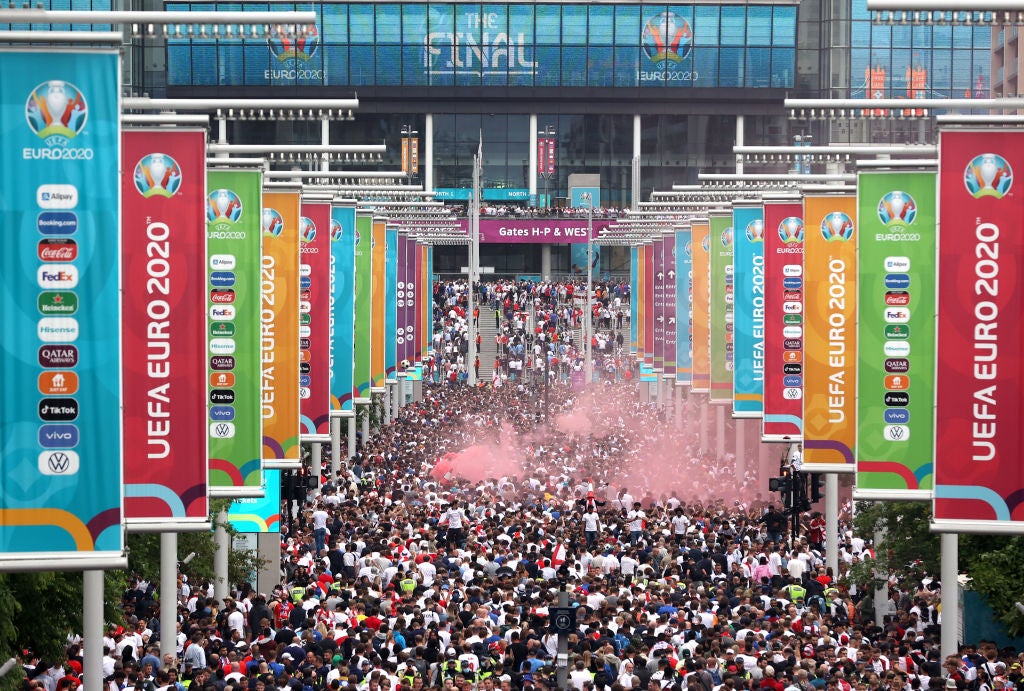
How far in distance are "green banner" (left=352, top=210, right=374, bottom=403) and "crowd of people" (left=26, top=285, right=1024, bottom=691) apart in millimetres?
2496

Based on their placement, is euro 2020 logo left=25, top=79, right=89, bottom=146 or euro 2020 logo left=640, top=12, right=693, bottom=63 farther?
euro 2020 logo left=640, top=12, right=693, bottom=63

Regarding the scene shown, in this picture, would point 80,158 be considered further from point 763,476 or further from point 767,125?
point 767,125

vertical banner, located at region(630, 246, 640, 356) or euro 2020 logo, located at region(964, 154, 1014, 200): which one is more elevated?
euro 2020 logo, located at region(964, 154, 1014, 200)

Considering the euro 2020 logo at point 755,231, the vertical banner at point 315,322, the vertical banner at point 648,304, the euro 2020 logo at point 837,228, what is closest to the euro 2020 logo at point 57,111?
the euro 2020 logo at point 837,228

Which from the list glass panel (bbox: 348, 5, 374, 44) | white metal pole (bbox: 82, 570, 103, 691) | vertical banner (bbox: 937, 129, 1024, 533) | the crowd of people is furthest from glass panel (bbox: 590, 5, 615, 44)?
white metal pole (bbox: 82, 570, 103, 691)

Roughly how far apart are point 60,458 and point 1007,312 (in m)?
7.66

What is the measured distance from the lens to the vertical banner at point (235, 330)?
18969mm

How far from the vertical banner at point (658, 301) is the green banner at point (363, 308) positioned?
1308 centimetres

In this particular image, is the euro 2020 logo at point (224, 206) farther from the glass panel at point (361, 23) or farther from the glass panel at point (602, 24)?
the glass panel at point (361, 23)

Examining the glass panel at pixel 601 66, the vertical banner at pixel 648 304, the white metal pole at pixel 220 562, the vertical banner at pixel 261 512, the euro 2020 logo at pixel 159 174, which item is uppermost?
the glass panel at pixel 601 66

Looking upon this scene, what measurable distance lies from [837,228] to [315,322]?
7.93 m

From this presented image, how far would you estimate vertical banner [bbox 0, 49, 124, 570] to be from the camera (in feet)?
39.1

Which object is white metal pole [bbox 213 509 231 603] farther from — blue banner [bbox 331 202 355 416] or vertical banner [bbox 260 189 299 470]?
blue banner [bbox 331 202 355 416]

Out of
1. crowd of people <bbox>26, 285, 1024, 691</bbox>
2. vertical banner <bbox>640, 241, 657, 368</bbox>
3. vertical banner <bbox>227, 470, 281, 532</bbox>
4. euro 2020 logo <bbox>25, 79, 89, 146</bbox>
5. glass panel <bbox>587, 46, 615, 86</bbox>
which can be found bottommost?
crowd of people <bbox>26, 285, 1024, 691</bbox>
